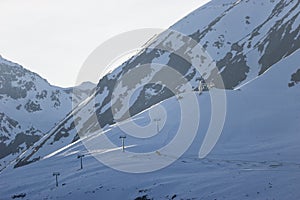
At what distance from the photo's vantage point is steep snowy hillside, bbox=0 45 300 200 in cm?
3825

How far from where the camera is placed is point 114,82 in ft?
595

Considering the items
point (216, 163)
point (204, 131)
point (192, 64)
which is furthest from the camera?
point (192, 64)

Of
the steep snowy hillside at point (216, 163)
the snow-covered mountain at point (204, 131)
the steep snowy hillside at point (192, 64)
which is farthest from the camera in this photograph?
the steep snowy hillside at point (192, 64)

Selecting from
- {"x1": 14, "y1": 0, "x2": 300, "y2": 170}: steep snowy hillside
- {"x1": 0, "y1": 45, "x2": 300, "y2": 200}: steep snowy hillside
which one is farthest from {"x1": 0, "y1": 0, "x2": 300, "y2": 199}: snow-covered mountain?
{"x1": 14, "y1": 0, "x2": 300, "y2": 170}: steep snowy hillside

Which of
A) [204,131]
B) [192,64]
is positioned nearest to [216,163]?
[204,131]

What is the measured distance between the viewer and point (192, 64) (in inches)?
6668

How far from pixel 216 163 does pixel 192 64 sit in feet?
397

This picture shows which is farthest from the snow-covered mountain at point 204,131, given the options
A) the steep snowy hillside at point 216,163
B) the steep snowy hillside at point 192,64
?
the steep snowy hillside at point 192,64

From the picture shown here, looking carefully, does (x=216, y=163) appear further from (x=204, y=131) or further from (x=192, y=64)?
(x=192, y=64)

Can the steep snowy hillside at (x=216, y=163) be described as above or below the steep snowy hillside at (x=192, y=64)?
below

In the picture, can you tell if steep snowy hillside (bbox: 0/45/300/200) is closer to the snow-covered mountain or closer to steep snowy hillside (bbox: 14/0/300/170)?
the snow-covered mountain

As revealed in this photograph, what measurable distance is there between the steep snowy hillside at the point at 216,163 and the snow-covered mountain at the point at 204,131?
5.5 inches

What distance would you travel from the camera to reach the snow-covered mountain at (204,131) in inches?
1626

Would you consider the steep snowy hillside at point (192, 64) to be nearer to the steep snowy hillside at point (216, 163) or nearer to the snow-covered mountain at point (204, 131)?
the snow-covered mountain at point (204, 131)
